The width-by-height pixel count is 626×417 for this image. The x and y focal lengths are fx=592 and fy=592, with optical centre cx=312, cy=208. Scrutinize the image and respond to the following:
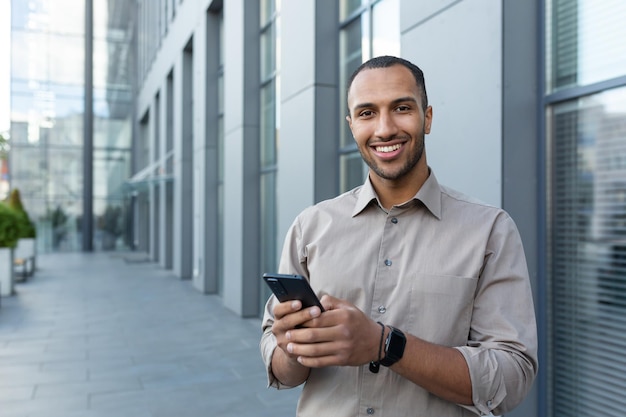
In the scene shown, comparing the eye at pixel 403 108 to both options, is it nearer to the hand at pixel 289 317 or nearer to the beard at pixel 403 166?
the beard at pixel 403 166

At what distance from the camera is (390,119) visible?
1.63 meters

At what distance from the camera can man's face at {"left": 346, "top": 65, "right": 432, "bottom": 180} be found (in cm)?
162

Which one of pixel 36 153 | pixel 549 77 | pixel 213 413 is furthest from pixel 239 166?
pixel 36 153

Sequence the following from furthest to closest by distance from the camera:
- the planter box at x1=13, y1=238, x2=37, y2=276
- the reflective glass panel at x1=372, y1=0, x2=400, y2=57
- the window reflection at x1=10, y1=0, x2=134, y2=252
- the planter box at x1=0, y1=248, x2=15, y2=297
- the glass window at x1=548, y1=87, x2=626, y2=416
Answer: the window reflection at x1=10, y1=0, x2=134, y2=252
the planter box at x1=13, y1=238, x2=37, y2=276
the planter box at x1=0, y1=248, x2=15, y2=297
the reflective glass panel at x1=372, y1=0, x2=400, y2=57
the glass window at x1=548, y1=87, x2=626, y2=416

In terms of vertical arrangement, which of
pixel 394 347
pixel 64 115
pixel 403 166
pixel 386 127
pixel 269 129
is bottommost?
pixel 394 347

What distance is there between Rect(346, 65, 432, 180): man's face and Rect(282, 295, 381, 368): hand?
460 millimetres

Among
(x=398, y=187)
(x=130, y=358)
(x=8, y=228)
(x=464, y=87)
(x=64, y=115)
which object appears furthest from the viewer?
(x=64, y=115)

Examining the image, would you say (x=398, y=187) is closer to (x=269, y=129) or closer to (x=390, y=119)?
(x=390, y=119)

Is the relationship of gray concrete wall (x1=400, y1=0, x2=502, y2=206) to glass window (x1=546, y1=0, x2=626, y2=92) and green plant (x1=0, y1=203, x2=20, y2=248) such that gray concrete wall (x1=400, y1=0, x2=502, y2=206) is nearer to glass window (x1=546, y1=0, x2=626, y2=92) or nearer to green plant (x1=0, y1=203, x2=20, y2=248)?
glass window (x1=546, y1=0, x2=626, y2=92)

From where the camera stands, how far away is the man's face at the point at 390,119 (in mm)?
1625

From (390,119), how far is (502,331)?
637 mm

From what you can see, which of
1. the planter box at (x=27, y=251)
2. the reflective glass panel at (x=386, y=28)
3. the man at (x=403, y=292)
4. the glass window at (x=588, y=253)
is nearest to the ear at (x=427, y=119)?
the man at (x=403, y=292)

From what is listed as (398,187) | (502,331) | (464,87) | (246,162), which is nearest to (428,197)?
(398,187)

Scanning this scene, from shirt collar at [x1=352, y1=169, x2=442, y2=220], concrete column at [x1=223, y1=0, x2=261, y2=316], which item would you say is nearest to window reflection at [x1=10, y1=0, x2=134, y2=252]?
concrete column at [x1=223, y1=0, x2=261, y2=316]
